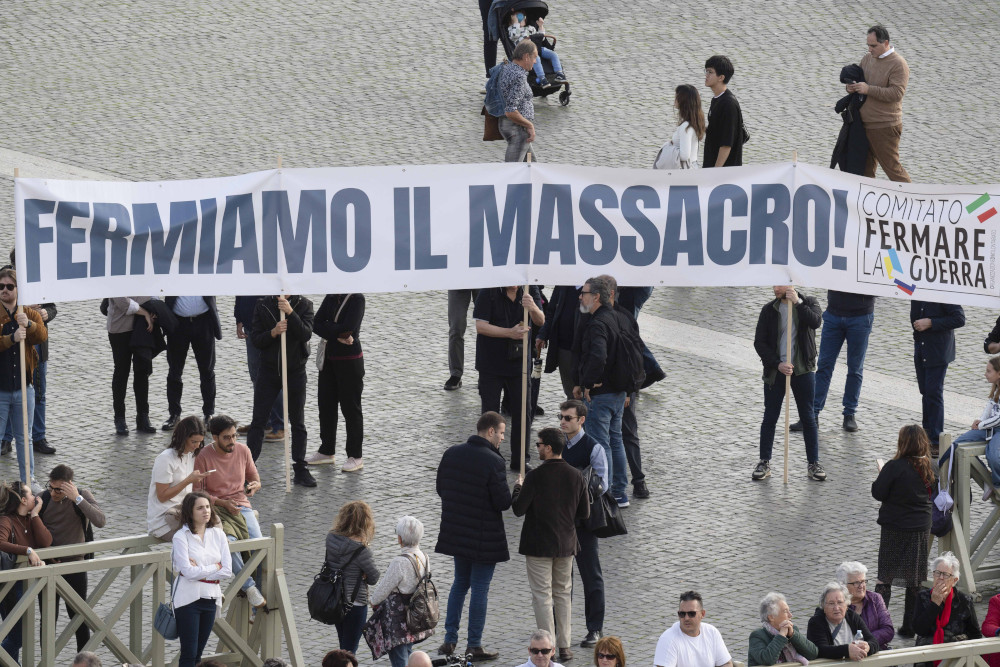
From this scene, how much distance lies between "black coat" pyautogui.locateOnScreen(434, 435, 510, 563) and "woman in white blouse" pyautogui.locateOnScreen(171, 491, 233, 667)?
4.99 ft

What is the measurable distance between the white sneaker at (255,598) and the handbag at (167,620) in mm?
499

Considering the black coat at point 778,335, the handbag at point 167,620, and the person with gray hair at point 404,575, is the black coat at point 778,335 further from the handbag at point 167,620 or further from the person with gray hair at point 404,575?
the handbag at point 167,620

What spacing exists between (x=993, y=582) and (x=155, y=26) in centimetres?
1498

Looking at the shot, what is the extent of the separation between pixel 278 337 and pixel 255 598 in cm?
322

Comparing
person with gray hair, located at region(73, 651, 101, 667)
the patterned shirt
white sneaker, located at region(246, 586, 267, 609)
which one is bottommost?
person with gray hair, located at region(73, 651, 101, 667)

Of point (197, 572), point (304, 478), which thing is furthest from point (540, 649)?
point (304, 478)

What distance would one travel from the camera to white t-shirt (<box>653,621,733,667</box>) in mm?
10070

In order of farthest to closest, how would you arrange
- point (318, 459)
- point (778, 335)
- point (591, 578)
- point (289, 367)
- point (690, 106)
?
point (690, 106), point (318, 459), point (778, 335), point (289, 367), point (591, 578)

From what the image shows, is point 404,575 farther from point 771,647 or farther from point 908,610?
point 908,610

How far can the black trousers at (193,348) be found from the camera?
48.2 ft

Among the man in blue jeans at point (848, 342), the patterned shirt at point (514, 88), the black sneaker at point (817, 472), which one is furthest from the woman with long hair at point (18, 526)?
the patterned shirt at point (514, 88)

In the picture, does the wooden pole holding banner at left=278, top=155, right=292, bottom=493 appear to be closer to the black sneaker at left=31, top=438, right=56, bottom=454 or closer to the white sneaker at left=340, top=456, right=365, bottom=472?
the white sneaker at left=340, top=456, right=365, bottom=472

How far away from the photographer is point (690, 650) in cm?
1011

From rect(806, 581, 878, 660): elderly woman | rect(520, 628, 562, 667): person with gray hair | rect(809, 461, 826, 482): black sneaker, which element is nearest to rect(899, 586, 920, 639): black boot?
rect(806, 581, 878, 660): elderly woman
